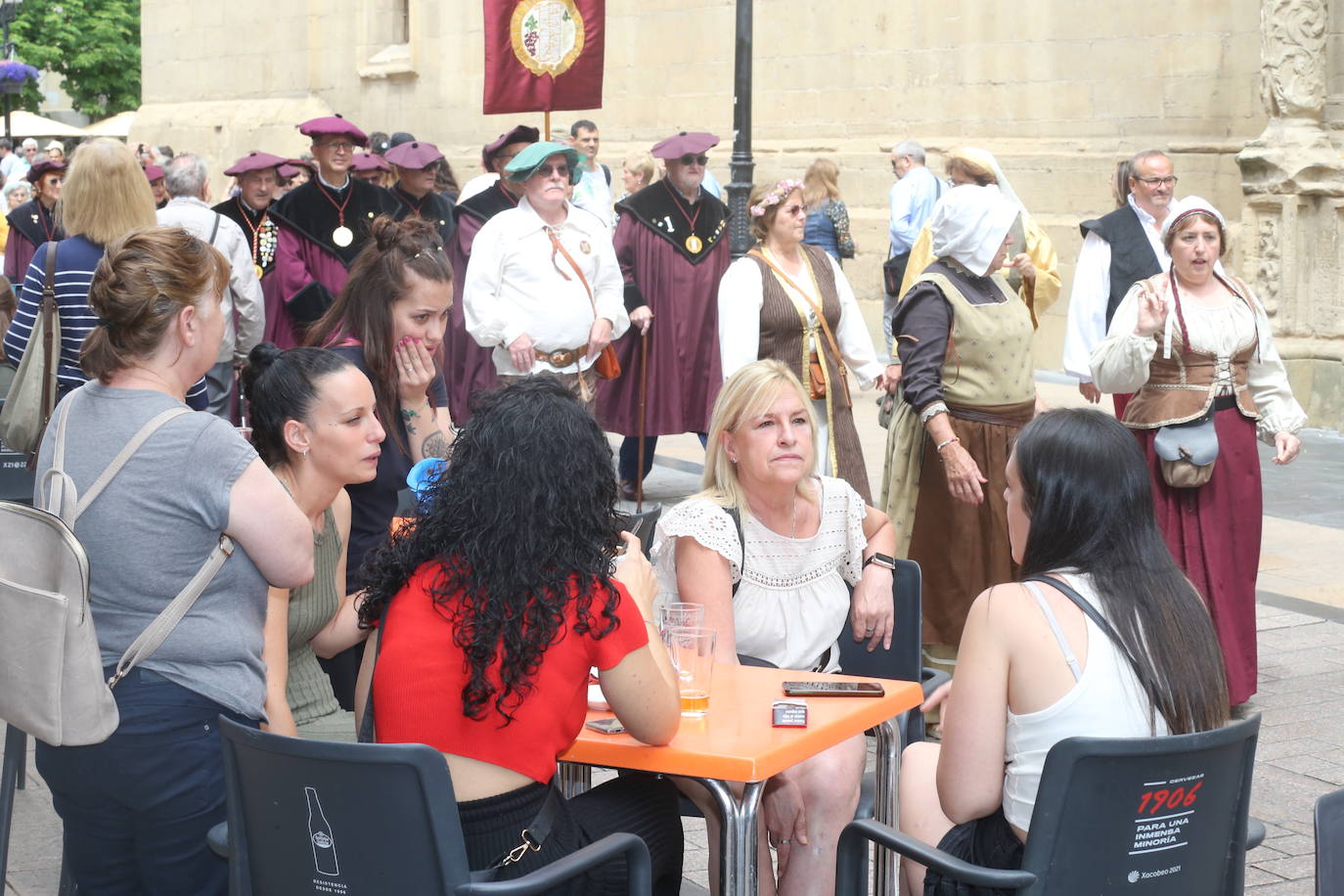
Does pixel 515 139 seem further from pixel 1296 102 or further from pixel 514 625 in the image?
pixel 514 625

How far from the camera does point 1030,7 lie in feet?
45.7

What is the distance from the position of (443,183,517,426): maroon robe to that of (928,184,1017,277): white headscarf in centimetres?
384

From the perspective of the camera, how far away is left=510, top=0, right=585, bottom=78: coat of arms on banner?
9703mm

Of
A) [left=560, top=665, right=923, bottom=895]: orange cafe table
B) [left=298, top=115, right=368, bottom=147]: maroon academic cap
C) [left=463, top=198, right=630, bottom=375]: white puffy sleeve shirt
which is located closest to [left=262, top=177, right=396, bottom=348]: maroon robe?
[left=298, top=115, right=368, bottom=147]: maroon academic cap

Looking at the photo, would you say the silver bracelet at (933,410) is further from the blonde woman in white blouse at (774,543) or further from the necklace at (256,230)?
the necklace at (256,230)

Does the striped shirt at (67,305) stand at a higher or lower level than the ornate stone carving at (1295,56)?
lower

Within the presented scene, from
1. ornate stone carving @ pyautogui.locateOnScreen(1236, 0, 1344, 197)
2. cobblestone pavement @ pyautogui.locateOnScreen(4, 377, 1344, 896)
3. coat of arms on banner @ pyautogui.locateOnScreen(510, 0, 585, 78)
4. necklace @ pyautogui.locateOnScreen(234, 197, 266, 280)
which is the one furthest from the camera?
ornate stone carving @ pyautogui.locateOnScreen(1236, 0, 1344, 197)

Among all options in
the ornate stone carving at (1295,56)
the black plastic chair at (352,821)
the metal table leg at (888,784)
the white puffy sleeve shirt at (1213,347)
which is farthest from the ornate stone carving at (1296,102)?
the black plastic chair at (352,821)

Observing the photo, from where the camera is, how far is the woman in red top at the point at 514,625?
2.99 metres

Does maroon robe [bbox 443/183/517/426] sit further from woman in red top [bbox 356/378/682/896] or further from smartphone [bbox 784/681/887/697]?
woman in red top [bbox 356/378/682/896]

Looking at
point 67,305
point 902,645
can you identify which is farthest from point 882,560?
point 67,305

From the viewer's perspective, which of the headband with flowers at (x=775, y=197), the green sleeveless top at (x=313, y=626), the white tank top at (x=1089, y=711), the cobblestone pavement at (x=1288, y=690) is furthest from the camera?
the headband with flowers at (x=775, y=197)

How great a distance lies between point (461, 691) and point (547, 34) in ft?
24.3

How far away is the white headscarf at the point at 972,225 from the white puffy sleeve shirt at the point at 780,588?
1764 mm
